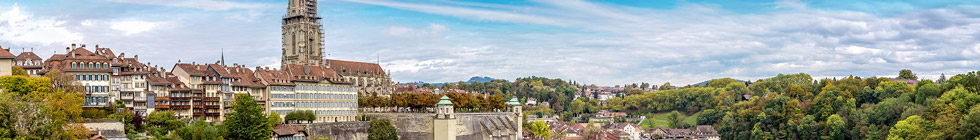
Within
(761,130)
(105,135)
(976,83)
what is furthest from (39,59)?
(761,130)

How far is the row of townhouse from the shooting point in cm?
7850

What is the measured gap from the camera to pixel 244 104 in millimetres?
79125

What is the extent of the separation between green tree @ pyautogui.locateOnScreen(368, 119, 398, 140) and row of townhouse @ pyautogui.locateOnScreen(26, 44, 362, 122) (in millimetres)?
4605

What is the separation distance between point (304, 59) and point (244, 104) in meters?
47.7

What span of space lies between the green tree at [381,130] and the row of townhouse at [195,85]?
15.1ft

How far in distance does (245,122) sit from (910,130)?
53.5m

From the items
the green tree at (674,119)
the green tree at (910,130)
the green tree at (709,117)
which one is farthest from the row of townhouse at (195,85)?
the green tree at (674,119)

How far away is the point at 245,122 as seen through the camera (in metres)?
79.1

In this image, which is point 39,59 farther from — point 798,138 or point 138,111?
point 798,138

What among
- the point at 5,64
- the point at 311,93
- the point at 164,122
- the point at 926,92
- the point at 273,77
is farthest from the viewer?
the point at 926,92

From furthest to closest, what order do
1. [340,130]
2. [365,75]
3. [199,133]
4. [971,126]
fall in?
[365,75] < [340,130] < [199,133] < [971,126]

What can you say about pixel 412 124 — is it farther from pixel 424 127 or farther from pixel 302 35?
pixel 302 35

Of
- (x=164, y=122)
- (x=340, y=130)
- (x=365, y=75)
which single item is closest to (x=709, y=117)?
(x=365, y=75)

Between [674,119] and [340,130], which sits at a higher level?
[340,130]
